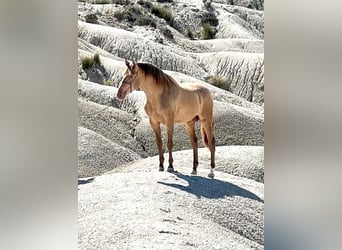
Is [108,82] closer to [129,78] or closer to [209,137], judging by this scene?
[129,78]

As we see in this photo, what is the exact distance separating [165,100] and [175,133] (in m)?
0.21

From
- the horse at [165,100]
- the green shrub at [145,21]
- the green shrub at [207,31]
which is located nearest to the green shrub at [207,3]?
the green shrub at [207,31]

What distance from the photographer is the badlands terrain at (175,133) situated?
3.12 metres

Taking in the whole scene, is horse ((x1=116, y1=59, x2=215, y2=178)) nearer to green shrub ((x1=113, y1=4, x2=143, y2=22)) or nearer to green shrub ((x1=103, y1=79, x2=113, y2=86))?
green shrub ((x1=103, y1=79, x2=113, y2=86))

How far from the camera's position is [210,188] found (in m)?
3.35

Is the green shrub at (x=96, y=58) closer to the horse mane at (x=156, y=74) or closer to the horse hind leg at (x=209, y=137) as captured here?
the horse mane at (x=156, y=74)

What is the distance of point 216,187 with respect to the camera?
337 cm

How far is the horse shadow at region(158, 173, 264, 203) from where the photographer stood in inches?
130

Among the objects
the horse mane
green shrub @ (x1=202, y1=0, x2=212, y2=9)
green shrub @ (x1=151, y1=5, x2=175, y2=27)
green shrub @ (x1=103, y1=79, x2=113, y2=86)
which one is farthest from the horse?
green shrub @ (x1=202, y1=0, x2=212, y2=9)

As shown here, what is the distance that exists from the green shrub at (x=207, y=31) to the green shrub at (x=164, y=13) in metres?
0.24

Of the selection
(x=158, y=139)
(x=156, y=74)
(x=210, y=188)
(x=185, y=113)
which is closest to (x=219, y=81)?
(x=185, y=113)

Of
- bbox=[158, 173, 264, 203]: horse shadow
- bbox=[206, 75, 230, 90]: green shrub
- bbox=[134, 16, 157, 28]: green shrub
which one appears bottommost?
bbox=[158, 173, 264, 203]: horse shadow

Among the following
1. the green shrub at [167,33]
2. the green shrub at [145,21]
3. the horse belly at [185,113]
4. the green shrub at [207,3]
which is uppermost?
the green shrub at [207,3]
